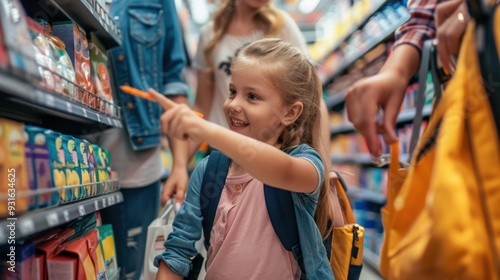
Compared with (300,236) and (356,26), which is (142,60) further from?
(356,26)

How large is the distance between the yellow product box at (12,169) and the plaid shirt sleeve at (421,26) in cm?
110

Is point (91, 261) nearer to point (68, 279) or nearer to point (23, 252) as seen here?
point (68, 279)

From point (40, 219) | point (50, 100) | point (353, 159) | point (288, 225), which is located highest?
point (50, 100)

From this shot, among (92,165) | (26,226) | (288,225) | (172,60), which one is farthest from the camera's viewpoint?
(172,60)

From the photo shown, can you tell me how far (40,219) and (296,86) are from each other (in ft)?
2.55

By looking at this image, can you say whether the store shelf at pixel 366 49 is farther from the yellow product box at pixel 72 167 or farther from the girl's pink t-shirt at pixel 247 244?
the yellow product box at pixel 72 167

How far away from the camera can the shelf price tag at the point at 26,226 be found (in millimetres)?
886

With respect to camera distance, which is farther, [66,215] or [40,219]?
[66,215]

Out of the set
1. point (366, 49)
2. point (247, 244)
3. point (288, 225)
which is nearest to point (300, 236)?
point (288, 225)

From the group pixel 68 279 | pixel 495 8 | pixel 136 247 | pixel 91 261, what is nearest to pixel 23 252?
pixel 68 279

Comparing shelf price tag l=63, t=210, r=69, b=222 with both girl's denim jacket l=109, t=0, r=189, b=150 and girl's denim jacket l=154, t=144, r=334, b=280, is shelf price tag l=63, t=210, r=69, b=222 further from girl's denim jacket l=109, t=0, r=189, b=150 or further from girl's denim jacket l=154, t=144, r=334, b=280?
girl's denim jacket l=109, t=0, r=189, b=150

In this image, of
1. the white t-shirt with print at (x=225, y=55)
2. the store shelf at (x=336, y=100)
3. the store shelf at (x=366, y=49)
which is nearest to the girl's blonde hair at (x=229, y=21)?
the white t-shirt with print at (x=225, y=55)

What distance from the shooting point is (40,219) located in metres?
0.98

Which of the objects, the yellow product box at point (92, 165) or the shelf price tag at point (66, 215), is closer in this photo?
the shelf price tag at point (66, 215)
